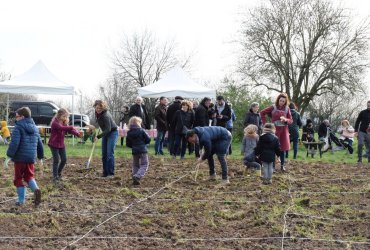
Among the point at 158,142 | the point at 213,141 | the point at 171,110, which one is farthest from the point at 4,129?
the point at 213,141

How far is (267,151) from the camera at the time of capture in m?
9.84

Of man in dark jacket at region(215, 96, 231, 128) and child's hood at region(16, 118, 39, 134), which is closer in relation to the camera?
child's hood at region(16, 118, 39, 134)

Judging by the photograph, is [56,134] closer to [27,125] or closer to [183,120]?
[27,125]

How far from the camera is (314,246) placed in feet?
17.8

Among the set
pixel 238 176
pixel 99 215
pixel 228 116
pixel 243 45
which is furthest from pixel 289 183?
pixel 243 45

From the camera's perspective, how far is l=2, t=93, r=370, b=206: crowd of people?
776 cm

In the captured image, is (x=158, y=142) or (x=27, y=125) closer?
(x=27, y=125)

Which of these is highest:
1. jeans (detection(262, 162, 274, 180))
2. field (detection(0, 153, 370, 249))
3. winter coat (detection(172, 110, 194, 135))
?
winter coat (detection(172, 110, 194, 135))

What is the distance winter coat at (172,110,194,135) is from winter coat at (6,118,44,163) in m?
6.65

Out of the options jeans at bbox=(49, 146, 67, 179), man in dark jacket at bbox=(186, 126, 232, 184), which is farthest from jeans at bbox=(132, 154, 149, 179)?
jeans at bbox=(49, 146, 67, 179)

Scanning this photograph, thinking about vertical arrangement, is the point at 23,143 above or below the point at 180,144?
above

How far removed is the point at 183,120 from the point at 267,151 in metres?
4.75

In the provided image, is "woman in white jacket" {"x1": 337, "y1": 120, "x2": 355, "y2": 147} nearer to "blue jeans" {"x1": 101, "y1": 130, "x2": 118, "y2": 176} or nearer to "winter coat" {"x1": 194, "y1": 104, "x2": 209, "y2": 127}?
"winter coat" {"x1": 194, "y1": 104, "x2": 209, "y2": 127}

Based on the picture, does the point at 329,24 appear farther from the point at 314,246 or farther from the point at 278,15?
the point at 314,246
